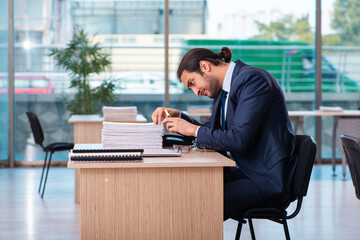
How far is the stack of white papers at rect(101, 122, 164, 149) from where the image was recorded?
7.63 ft

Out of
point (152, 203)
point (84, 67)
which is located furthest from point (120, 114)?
point (152, 203)

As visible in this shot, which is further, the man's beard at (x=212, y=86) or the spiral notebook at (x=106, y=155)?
the man's beard at (x=212, y=86)

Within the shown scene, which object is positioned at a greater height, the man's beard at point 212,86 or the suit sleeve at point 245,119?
the man's beard at point 212,86

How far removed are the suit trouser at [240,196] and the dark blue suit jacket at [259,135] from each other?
1.2 inches

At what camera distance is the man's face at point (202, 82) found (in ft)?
8.13

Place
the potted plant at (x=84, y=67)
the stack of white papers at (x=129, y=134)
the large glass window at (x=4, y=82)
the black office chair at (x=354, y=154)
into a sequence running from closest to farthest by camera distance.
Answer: the black office chair at (x=354, y=154) < the stack of white papers at (x=129, y=134) < the potted plant at (x=84, y=67) < the large glass window at (x=4, y=82)

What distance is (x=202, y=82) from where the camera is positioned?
98.3 inches

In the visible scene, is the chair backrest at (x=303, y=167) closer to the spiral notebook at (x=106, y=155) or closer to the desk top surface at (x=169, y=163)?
the desk top surface at (x=169, y=163)

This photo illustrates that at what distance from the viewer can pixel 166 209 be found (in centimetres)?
214

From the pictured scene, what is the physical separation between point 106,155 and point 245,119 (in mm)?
613

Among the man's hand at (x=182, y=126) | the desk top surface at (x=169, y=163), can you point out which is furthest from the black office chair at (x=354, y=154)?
the man's hand at (x=182, y=126)

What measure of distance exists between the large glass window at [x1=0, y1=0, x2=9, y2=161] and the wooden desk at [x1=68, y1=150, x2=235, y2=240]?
5.68 metres

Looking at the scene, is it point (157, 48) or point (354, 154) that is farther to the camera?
point (157, 48)

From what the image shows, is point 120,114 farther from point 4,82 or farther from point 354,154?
point 354,154
